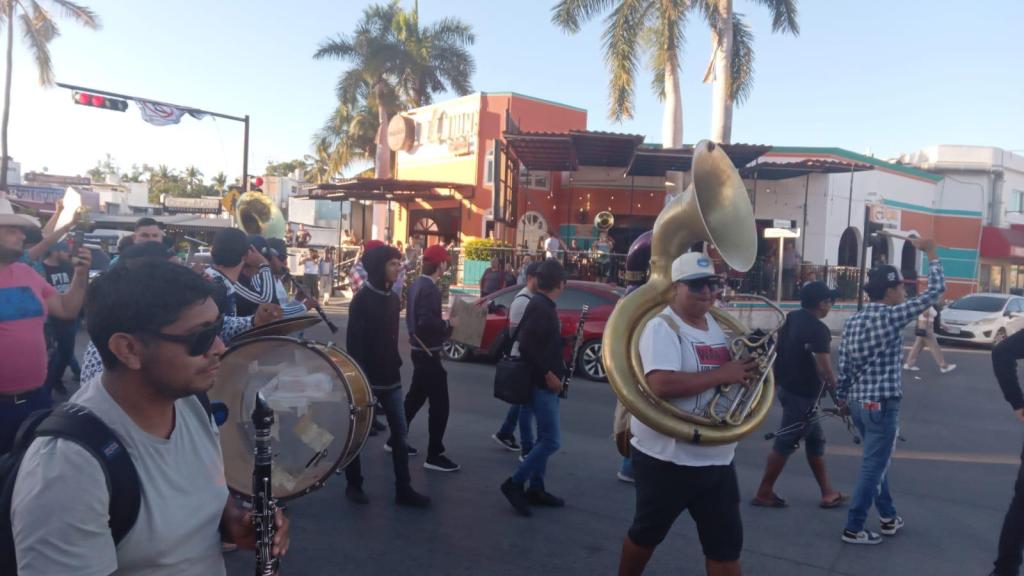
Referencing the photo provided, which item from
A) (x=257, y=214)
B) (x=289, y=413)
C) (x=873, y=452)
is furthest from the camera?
(x=257, y=214)

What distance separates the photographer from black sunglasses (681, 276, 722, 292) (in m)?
3.44

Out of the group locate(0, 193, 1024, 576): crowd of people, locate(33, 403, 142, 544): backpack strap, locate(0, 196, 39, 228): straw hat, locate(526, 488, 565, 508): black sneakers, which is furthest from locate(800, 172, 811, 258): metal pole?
locate(33, 403, 142, 544): backpack strap

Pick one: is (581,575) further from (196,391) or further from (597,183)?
(597,183)

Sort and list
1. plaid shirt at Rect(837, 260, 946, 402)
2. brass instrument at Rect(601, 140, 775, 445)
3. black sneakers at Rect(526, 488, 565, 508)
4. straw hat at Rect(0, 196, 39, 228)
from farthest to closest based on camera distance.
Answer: black sneakers at Rect(526, 488, 565, 508) < plaid shirt at Rect(837, 260, 946, 402) < straw hat at Rect(0, 196, 39, 228) < brass instrument at Rect(601, 140, 775, 445)

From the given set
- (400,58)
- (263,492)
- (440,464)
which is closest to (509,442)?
(440,464)

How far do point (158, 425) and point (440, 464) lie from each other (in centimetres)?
467

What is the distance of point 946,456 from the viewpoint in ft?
25.0

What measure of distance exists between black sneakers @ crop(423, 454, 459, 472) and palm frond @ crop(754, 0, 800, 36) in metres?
18.2

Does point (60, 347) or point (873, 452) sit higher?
point (873, 452)

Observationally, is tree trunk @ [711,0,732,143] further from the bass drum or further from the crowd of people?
the bass drum

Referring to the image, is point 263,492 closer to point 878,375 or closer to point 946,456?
point 878,375

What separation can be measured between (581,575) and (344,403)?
5.56ft

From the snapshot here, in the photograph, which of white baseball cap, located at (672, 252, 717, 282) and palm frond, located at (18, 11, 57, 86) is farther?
palm frond, located at (18, 11, 57, 86)

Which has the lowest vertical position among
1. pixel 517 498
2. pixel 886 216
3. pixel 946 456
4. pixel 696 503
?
pixel 946 456
